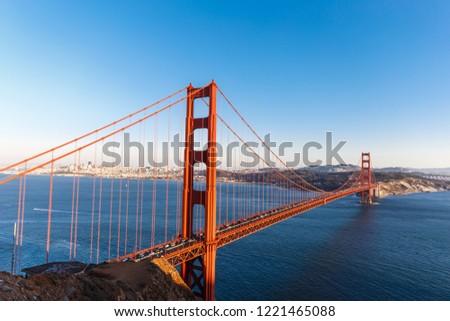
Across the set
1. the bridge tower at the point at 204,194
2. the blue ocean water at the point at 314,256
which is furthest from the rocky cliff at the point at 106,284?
the blue ocean water at the point at 314,256

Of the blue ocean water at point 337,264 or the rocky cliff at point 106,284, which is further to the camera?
the blue ocean water at point 337,264

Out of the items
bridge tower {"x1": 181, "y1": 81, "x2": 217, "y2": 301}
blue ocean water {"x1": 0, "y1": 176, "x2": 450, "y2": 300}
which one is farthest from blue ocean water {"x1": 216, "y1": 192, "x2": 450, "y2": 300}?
bridge tower {"x1": 181, "y1": 81, "x2": 217, "y2": 301}

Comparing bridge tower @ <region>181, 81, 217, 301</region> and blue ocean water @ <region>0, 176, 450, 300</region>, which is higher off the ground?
bridge tower @ <region>181, 81, 217, 301</region>

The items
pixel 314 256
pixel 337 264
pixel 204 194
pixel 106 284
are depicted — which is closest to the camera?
pixel 106 284

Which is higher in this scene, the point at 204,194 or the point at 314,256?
the point at 204,194

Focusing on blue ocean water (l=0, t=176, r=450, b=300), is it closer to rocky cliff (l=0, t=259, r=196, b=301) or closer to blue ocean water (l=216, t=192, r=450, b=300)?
blue ocean water (l=216, t=192, r=450, b=300)

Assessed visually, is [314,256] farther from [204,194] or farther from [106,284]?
[106,284]

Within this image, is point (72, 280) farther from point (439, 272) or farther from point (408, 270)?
point (439, 272)

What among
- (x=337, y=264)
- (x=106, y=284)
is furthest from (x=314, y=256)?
(x=106, y=284)

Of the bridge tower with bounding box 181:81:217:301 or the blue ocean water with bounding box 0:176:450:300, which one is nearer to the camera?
the bridge tower with bounding box 181:81:217:301

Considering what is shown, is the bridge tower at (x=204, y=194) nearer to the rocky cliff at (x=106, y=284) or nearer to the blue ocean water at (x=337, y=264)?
the rocky cliff at (x=106, y=284)
